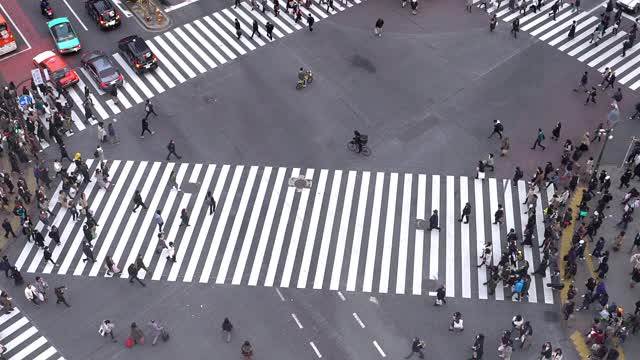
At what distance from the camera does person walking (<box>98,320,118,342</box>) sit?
114 ft

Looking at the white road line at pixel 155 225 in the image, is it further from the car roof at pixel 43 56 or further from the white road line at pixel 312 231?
the car roof at pixel 43 56

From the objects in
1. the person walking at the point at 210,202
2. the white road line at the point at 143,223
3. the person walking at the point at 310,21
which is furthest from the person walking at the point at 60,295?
the person walking at the point at 310,21

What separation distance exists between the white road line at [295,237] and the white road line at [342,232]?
2118mm

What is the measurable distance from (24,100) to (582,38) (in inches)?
1496

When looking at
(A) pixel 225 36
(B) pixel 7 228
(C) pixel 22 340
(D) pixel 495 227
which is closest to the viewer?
(C) pixel 22 340

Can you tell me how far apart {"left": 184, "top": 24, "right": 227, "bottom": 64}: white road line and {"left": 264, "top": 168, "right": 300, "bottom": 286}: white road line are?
12.2 m

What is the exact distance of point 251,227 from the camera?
132ft

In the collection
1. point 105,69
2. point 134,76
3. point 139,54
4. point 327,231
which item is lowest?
point 327,231

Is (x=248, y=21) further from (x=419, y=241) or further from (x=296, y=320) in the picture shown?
(x=296, y=320)

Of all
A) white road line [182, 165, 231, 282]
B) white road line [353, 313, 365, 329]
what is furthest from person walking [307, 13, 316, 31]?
white road line [353, 313, 365, 329]

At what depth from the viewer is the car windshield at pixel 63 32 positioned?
51344 mm

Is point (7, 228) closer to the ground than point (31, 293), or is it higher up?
higher up

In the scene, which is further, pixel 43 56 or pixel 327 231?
pixel 43 56

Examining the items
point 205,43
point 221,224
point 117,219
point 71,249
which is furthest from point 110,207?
point 205,43
